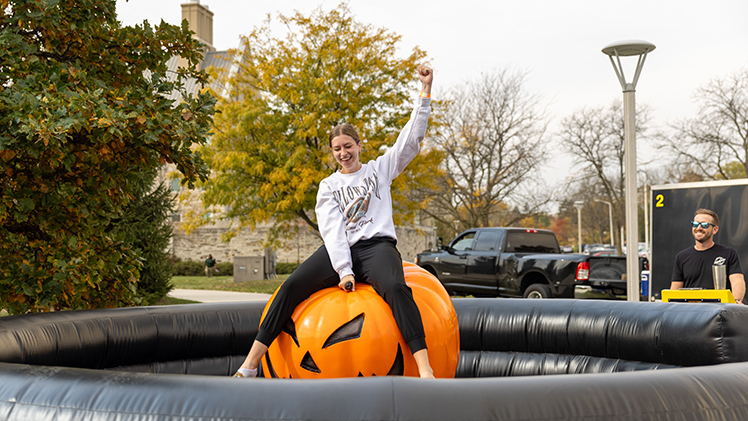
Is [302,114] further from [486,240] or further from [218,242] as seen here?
[218,242]

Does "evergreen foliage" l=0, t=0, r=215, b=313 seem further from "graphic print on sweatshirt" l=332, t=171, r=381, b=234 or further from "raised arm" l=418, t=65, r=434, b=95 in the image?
"raised arm" l=418, t=65, r=434, b=95

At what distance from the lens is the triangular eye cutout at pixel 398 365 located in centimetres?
417

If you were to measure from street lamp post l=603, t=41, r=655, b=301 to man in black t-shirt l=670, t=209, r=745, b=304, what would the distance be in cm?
351

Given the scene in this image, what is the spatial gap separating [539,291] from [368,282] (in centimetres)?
1106

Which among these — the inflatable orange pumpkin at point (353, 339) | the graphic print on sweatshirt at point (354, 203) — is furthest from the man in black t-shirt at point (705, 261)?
the graphic print on sweatshirt at point (354, 203)

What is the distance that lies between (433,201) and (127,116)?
24601mm

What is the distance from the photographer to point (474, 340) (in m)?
6.63

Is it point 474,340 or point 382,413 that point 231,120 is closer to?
point 474,340

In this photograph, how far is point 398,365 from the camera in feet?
13.8

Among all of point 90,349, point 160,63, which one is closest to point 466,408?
point 90,349

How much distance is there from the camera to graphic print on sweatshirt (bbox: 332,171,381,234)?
14.7ft

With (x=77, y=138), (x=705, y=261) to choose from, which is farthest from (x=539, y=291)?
(x=77, y=138)

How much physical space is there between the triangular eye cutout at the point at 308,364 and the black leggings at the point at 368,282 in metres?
0.26

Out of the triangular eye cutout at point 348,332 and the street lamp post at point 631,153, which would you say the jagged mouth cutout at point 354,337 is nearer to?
the triangular eye cutout at point 348,332
